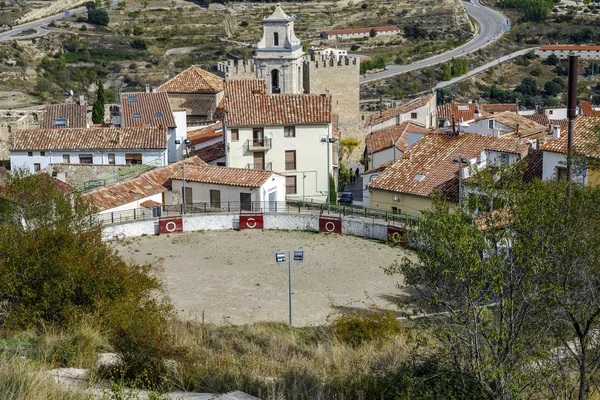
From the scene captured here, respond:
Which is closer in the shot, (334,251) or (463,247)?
(463,247)

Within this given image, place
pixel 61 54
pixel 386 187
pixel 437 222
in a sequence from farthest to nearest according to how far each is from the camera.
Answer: pixel 61 54
pixel 386 187
pixel 437 222

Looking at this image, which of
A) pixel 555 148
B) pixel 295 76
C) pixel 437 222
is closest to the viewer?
pixel 437 222

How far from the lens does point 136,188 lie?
132 ft

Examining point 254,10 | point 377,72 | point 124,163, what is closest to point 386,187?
point 124,163

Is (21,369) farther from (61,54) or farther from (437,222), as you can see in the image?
(61,54)

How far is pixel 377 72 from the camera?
112m

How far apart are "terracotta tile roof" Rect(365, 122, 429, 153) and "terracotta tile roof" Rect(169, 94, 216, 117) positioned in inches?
465

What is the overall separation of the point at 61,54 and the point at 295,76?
53.6 meters

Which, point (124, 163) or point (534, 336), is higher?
point (534, 336)

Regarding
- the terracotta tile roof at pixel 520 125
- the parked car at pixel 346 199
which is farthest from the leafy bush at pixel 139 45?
the parked car at pixel 346 199

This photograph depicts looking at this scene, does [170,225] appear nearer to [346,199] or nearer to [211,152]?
[211,152]

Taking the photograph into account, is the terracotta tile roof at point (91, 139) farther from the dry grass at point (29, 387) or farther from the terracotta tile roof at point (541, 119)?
the dry grass at point (29, 387)

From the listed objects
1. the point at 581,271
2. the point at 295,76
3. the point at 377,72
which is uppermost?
the point at 581,271

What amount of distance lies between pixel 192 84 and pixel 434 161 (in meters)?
25.9
